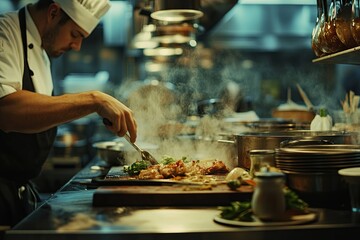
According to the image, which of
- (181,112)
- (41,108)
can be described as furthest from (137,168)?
(181,112)

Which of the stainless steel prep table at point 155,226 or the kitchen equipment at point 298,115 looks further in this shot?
the kitchen equipment at point 298,115

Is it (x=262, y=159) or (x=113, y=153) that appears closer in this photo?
(x=262, y=159)

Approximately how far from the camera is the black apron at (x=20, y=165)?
2756 mm

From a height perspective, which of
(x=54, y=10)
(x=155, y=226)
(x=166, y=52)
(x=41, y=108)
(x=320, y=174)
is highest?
(x=166, y=52)

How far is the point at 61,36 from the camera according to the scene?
3.17 meters

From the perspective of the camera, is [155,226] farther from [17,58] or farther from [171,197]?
[17,58]

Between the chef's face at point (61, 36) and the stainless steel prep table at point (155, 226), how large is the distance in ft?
4.84

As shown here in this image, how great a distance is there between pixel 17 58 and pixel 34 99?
43cm

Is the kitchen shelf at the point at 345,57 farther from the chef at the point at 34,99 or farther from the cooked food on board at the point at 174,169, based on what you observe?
the chef at the point at 34,99

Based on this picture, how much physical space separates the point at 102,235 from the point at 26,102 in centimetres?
107

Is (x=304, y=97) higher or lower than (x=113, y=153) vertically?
higher

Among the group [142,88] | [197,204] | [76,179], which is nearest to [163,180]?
[197,204]

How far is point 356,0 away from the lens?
2.30 meters

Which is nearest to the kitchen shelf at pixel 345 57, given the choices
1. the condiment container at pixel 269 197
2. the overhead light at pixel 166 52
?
the condiment container at pixel 269 197
